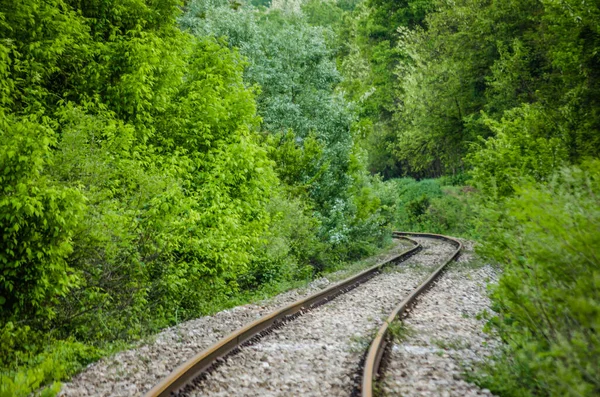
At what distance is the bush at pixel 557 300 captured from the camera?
14.6 feet

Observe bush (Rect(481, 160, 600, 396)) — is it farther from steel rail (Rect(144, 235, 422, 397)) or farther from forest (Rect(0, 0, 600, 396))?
steel rail (Rect(144, 235, 422, 397))

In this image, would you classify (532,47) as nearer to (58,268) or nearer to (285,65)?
(285,65)

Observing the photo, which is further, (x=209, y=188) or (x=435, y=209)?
(x=435, y=209)

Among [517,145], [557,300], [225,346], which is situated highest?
[517,145]

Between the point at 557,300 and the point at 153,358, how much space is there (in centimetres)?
508

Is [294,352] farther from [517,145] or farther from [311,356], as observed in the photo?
[517,145]

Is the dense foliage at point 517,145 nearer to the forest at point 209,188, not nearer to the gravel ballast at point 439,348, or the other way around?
the forest at point 209,188

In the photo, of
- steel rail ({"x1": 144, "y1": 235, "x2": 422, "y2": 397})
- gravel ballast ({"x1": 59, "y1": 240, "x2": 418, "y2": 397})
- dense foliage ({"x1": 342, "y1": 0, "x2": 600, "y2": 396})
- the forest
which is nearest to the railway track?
steel rail ({"x1": 144, "y1": 235, "x2": 422, "y2": 397})

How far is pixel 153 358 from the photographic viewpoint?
7195 mm

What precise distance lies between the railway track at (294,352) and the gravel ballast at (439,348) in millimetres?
272

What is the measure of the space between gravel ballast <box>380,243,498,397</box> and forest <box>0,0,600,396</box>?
0.47m

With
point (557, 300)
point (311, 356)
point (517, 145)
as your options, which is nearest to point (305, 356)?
point (311, 356)

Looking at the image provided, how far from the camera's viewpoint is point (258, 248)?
1402 centimetres

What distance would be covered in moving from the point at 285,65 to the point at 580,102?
1125cm
